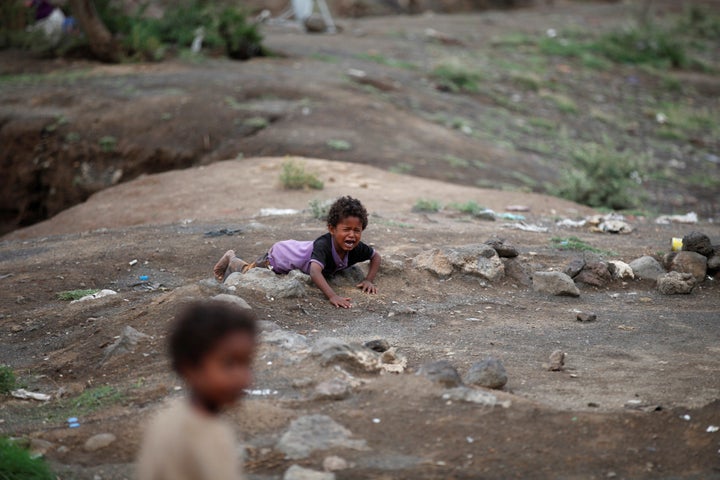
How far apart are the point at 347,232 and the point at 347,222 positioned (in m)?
0.08

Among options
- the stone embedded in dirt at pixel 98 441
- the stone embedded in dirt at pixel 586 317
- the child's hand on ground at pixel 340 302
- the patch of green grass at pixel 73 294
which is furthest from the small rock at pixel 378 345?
the patch of green grass at pixel 73 294

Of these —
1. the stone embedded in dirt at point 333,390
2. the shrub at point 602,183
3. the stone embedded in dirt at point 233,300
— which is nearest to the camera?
the stone embedded in dirt at point 333,390

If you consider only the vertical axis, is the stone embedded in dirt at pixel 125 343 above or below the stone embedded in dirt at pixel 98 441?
below

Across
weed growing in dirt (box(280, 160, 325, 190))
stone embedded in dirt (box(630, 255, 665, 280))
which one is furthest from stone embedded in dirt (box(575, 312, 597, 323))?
weed growing in dirt (box(280, 160, 325, 190))

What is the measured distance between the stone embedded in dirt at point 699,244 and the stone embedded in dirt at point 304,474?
186 inches

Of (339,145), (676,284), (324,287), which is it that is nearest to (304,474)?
(324,287)

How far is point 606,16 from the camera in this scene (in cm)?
2927

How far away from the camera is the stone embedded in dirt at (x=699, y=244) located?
22.9 feet

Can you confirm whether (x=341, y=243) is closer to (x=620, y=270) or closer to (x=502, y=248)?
(x=502, y=248)

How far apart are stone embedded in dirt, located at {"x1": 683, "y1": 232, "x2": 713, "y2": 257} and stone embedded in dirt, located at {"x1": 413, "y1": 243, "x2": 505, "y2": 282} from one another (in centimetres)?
168

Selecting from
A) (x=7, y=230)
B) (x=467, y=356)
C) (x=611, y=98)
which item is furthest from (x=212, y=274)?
(x=611, y=98)

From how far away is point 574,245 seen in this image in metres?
7.79

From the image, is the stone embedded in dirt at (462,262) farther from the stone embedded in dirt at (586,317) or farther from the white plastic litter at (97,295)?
the white plastic litter at (97,295)

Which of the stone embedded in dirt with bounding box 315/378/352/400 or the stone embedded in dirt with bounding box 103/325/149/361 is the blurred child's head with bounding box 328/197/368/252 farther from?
the stone embedded in dirt with bounding box 315/378/352/400
